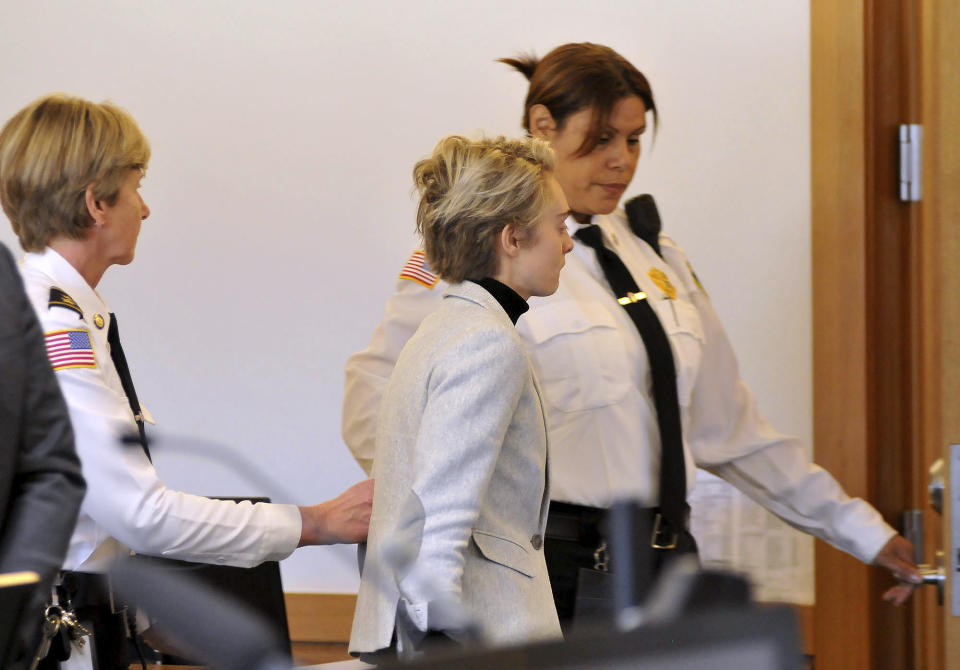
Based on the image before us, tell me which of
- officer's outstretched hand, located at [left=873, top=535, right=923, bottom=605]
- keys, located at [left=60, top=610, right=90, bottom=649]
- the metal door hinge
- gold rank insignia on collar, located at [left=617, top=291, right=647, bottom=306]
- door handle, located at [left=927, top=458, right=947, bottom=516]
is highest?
the metal door hinge

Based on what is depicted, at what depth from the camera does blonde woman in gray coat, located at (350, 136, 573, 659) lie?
1334mm

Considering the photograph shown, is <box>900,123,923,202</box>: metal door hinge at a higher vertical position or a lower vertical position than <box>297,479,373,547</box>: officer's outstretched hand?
higher

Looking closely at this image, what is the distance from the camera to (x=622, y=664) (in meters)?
0.45

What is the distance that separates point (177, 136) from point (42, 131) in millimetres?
1624

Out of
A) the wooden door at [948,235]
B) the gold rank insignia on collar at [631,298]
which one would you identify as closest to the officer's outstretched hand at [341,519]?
the gold rank insignia on collar at [631,298]

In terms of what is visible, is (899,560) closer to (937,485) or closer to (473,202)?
(937,485)

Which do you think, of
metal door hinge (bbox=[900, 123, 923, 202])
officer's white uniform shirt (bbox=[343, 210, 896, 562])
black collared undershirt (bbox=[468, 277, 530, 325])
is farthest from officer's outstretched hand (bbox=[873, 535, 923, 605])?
black collared undershirt (bbox=[468, 277, 530, 325])

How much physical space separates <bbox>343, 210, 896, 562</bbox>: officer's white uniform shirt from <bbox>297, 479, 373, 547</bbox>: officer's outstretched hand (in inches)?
10.7

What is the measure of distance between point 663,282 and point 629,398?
0.29m

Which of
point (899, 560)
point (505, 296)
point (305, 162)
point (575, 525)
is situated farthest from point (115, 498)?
point (305, 162)

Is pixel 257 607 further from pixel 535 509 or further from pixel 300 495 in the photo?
pixel 300 495

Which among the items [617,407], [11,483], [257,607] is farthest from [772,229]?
[11,483]

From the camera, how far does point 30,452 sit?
112 cm

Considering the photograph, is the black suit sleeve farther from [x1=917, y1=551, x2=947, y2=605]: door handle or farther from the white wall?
the white wall
